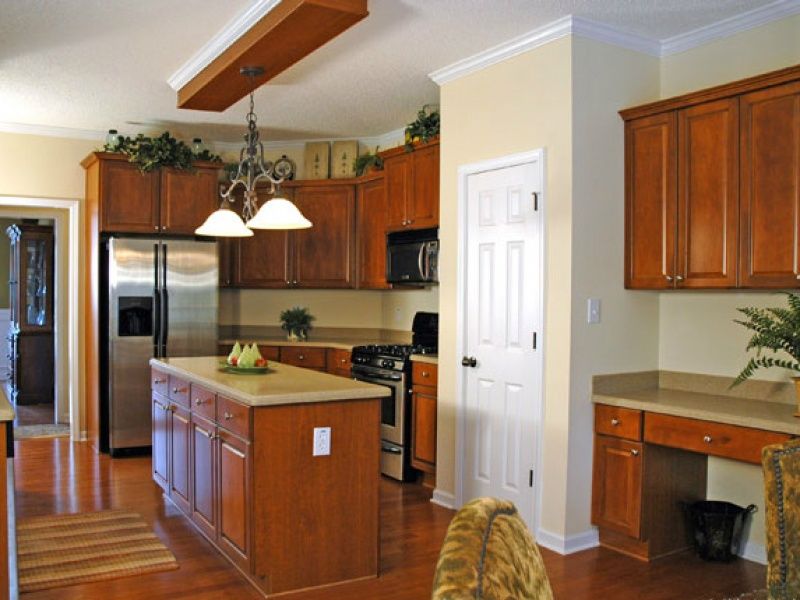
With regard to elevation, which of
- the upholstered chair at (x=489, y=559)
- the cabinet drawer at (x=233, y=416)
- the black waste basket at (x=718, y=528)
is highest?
the upholstered chair at (x=489, y=559)

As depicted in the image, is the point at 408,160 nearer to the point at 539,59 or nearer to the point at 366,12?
the point at 539,59

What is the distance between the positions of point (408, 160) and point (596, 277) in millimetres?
1982

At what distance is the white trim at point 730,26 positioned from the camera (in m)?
3.61

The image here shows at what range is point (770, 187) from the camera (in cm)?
344

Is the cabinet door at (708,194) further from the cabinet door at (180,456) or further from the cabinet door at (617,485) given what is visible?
the cabinet door at (180,456)

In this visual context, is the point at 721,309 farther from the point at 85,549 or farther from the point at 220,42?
the point at 85,549

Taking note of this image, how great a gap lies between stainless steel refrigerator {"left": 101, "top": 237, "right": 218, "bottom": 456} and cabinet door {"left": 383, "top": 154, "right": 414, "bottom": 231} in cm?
169

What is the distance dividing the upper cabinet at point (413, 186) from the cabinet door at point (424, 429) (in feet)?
3.84

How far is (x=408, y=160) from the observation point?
548 cm

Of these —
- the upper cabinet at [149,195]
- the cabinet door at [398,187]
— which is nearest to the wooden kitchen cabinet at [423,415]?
the cabinet door at [398,187]

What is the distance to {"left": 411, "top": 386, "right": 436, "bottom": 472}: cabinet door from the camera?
16.6ft

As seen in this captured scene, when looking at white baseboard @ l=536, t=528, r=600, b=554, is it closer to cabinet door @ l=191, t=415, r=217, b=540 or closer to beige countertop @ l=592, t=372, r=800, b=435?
beige countertop @ l=592, t=372, r=800, b=435

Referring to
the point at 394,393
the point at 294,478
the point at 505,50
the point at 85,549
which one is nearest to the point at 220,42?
the point at 505,50

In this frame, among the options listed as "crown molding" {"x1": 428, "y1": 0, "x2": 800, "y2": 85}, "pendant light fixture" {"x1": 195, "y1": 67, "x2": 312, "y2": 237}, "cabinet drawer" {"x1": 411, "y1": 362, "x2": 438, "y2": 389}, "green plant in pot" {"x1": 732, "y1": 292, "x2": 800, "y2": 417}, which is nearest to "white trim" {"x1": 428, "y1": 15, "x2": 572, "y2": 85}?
"crown molding" {"x1": 428, "y1": 0, "x2": 800, "y2": 85}
